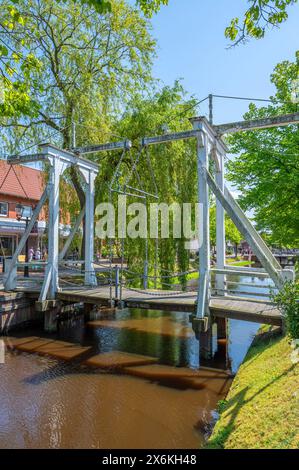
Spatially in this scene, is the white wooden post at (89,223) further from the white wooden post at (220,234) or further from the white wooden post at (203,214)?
the white wooden post at (203,214)

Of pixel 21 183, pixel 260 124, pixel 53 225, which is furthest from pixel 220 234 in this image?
pixel 21 183

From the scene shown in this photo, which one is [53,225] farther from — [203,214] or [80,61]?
[80,61]

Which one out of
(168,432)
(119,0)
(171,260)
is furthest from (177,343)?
(119,0)

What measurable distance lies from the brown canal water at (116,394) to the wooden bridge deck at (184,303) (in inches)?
47.2

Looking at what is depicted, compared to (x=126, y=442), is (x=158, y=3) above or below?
above

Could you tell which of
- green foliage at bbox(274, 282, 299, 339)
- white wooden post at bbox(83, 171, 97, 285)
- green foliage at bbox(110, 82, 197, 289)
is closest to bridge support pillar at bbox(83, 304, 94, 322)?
white wooden post at bbox(83, 171, 97, 285)

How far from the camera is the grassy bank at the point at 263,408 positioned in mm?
3564

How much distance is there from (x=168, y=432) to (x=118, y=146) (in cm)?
729

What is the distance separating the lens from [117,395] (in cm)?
625

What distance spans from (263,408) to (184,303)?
415 cm

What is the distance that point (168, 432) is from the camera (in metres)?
4.94

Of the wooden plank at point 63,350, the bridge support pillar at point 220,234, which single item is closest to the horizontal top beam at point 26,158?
the bridge support pillar at point 220,234

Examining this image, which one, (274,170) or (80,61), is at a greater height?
(80,61)
